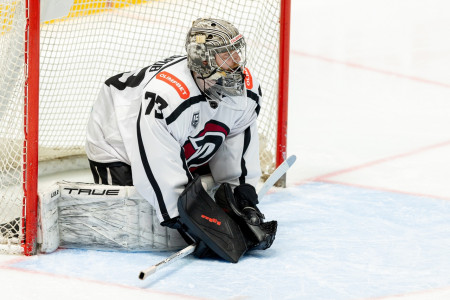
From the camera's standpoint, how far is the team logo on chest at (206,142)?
3215 mm

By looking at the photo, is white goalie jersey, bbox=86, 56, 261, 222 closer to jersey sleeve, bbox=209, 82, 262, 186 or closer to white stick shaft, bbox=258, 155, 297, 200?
jersey sleeve, bbox=209, 82, 262, 186

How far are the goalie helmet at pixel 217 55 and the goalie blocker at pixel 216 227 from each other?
1.13 ft

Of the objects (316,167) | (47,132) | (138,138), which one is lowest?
(316,167)

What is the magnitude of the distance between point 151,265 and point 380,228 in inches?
38.3

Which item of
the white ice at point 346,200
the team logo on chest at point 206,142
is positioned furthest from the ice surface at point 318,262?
the team logo on chest at point 206,142

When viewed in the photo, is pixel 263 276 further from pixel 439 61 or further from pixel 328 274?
pixel 439 61

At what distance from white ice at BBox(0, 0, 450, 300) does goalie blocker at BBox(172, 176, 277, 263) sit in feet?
0.17

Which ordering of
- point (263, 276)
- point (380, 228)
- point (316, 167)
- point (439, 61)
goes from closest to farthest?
point (263, 276) → point (380, 228) → point (316, 167) → point (439, 61)

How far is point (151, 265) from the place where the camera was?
3.10 m

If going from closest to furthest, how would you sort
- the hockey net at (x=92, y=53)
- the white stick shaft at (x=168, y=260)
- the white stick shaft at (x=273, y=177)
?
the white stick shaft at (x=168, y=260) → the white stick shaft at (x=273, y=177) → the hockey net at (x=92, y=53)

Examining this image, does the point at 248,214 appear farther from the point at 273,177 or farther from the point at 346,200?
the point at 346,200

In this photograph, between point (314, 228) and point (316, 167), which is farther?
point (316, 167)

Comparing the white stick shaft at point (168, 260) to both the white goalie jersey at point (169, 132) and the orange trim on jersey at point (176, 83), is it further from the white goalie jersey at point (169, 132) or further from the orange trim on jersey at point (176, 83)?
the orange trim on jersey at point (176, 83)

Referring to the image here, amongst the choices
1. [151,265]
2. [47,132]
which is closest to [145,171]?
[151,265]
